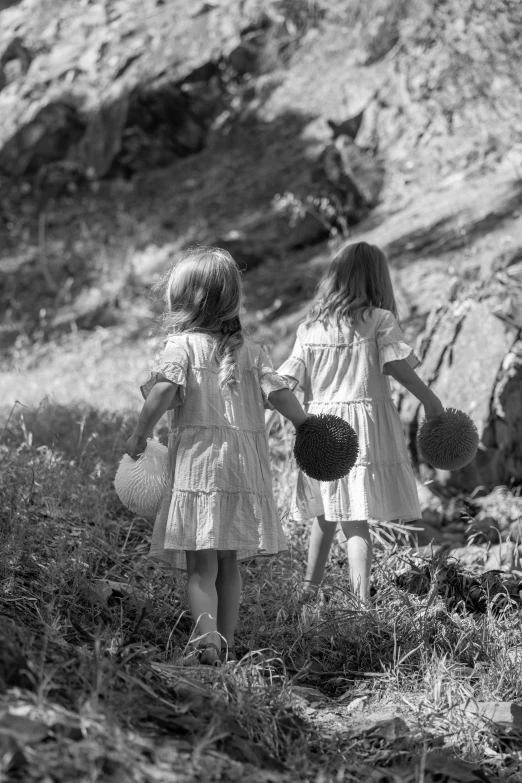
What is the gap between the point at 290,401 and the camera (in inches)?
126

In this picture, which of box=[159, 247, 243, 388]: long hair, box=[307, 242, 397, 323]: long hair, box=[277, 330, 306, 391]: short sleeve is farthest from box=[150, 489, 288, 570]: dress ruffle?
box=[307, 242, 397, 323]: long hair

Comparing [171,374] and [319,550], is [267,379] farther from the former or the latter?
[319,550]

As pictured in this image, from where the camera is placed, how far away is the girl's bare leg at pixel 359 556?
361 centimetres

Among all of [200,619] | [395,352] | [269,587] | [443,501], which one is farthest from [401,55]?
[200,619]

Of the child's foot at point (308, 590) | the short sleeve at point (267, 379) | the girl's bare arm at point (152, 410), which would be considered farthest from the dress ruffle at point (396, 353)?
the girl's bare arm at point (152, 410)

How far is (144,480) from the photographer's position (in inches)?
121

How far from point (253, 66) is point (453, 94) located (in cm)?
419

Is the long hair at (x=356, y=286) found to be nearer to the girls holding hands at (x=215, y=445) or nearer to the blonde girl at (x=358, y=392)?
the blonde girl at (x=358, y=392)

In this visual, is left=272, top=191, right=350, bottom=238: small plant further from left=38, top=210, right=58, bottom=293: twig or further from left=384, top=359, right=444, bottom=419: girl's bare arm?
left=384, top=359, right=444, bottom=419: girl's bare arm

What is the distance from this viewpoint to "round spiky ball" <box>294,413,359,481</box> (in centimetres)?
320

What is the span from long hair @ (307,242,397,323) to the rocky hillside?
1.63 m

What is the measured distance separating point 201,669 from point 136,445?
820 mm

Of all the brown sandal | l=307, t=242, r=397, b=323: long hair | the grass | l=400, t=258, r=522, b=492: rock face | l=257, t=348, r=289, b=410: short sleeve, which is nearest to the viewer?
the grass

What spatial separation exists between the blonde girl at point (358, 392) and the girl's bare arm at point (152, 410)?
0.75 m
